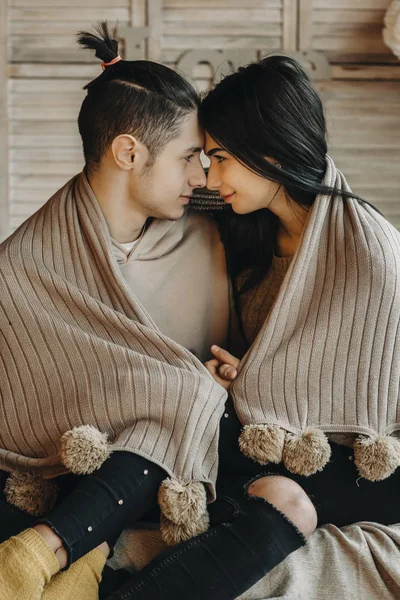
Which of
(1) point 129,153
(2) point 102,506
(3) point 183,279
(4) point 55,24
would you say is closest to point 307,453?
(2) point 102,506

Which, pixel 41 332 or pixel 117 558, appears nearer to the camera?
→ pixel 117 558

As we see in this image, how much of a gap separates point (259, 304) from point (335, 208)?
0.31 m

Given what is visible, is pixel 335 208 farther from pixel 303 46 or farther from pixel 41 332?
pixel 303 46

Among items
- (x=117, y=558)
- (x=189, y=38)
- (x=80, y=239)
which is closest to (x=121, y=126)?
(x=80, y=239)

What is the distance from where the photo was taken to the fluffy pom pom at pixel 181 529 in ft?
4.55

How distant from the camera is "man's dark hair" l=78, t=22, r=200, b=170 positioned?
5.63 feet

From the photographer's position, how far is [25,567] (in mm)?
1206

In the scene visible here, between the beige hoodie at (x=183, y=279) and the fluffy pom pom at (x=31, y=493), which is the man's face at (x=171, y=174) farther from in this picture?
the fluffy pom pom at (x=31, y=493)

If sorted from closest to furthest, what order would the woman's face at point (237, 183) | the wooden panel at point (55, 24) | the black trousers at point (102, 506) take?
the black trousers at point (102, 506) < the woman's face at point (237, 183) < the wooden panel at point (55, 24)

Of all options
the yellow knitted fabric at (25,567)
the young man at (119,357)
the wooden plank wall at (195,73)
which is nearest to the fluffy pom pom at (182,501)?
the young man at (119,357)

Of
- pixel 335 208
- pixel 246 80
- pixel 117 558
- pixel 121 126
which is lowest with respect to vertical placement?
pixel 117 558

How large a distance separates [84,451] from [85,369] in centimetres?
20

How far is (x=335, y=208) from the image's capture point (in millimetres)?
1622

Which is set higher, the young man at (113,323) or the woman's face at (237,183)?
the woman's face at (237,183)
